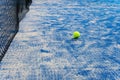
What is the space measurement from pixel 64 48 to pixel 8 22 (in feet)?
4.38

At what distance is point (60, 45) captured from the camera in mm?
4199

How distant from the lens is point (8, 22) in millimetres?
4812

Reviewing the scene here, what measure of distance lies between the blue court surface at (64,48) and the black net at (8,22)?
10 centimetres

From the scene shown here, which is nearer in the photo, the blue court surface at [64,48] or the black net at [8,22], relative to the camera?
the blue court surface at [64,48]

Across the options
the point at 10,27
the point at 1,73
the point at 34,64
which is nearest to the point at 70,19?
the point at 10,27

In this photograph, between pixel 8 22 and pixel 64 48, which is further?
pixel 8 22

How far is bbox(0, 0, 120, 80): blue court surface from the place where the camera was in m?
3.25

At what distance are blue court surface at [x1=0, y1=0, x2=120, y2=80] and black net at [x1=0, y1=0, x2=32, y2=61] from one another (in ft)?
0.31

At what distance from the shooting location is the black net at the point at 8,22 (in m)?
4.04

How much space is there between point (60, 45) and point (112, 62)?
95 centimetres

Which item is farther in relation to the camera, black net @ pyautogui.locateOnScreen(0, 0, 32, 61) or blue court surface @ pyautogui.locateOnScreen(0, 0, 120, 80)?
black net @ pyautogui.locateOnScreen(0, 0, 32, 61)

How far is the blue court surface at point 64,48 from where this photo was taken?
325 cm

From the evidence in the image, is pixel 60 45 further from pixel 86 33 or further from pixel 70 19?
pixel 70 19

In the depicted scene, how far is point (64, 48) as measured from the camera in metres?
4.07
